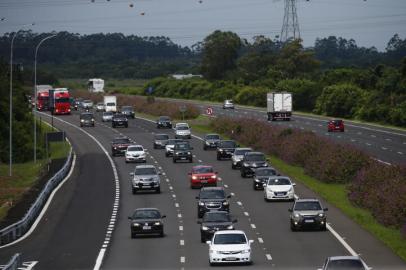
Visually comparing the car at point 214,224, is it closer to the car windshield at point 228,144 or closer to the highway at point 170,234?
Result: the highway at point 170,234

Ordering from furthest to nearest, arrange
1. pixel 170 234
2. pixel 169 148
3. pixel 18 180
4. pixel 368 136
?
pixel 368 136, pixel 169 148, pixel 18 180, pixel 170 234

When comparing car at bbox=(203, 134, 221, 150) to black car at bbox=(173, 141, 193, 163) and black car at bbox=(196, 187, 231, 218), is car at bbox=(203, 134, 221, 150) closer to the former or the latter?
black car at bbox=(173, 141, 193, 163)

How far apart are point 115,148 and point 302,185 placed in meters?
30.5

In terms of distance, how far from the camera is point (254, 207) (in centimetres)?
5628

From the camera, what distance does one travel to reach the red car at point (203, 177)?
65188 millimetres

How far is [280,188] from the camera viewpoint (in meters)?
57.4

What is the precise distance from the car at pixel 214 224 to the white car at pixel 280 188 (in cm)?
1448

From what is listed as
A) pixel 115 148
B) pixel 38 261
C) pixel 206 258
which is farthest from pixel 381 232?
pixel 115 148

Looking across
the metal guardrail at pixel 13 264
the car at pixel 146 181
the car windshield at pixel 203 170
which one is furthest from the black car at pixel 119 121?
the metal guardrail at pixel 13 264

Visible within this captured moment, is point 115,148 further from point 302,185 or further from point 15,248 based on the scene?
point 15,248

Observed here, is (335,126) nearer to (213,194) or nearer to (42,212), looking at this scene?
(42,212)

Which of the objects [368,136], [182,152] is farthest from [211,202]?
[368,136]

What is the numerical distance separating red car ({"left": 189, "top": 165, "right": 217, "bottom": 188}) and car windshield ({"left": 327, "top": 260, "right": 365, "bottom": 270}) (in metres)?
36.9

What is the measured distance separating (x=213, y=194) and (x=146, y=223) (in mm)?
7535
